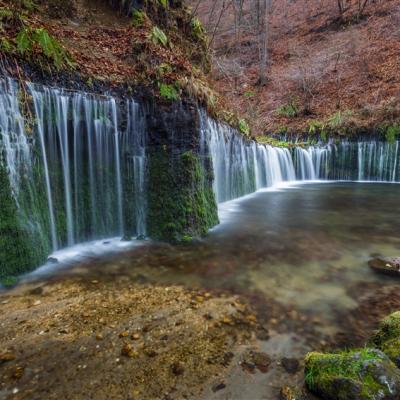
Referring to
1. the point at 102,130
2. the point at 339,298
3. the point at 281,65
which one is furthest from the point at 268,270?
the point at 281,65

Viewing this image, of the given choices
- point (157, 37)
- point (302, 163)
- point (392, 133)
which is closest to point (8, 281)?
point (157, 37)

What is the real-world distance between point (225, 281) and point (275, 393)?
1.85m

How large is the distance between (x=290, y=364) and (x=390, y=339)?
2.73 ft

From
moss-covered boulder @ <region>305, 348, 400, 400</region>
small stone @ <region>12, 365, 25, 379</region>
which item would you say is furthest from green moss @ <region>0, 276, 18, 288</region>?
moss-covered boulder @ <region>305, 348, 400, 400</region>

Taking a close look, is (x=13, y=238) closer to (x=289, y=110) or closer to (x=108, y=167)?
(x=108, y=167)

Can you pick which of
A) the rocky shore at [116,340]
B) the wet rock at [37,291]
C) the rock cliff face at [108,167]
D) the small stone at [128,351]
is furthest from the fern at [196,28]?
the small stone at [128,351]

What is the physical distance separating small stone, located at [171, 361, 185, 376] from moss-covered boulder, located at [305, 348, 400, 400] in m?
0.93

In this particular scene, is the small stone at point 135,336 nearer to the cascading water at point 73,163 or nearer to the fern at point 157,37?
the cascading water at point 73,163

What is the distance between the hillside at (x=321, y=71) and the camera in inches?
688

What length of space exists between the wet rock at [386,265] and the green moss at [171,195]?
3054mm

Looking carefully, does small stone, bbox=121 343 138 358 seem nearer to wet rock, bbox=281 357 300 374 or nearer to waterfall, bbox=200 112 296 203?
wet rock, bbox=281 357 300 374

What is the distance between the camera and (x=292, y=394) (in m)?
2.02

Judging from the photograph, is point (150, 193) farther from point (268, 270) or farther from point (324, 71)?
point (324, 71)

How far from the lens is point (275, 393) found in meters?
2.04
